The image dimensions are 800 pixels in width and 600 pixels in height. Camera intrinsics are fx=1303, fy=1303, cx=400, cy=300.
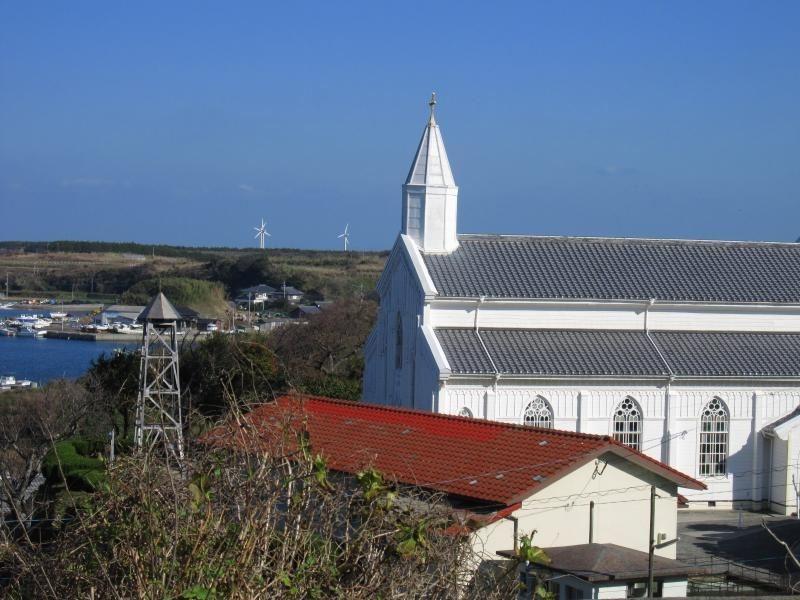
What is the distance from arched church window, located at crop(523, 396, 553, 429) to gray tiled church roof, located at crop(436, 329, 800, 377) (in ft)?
3.04

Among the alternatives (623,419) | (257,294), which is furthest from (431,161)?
(257,294)

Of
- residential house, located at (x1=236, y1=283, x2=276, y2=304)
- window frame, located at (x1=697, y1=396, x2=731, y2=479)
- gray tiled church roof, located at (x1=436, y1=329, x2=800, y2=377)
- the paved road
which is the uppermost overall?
residential house, located at (x1=236, y1=283, x2=276, y2=304)

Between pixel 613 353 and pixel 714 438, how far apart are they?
410cm

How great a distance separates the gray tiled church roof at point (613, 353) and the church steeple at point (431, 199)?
3.63m

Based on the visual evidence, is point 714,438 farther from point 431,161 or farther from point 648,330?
point 431,161

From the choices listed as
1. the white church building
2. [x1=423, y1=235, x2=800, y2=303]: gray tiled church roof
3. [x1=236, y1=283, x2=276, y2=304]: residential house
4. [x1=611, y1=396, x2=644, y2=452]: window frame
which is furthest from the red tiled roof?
[x1=236, y1=283, x2=276, y2=304]: residential house

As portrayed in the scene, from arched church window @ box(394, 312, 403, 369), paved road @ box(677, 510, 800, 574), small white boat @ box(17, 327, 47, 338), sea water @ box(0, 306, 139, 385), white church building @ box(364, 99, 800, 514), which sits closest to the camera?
paved road @ box(677, 510, 800, 574)

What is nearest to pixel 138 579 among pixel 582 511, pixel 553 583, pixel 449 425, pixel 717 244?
pixel 553 583

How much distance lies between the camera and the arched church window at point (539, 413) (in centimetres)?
3838

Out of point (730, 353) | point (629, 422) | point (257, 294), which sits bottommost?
point (629, 422)

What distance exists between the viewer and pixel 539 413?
126ft

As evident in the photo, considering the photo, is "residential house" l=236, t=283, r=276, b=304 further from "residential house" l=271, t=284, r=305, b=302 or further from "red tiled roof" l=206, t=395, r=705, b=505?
"red tiled roof" l=206, t=395, r=705, b=505

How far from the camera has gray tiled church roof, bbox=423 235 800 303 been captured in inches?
1591

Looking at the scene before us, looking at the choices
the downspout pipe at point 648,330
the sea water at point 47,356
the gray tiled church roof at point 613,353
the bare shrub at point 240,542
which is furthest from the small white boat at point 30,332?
→ the bare shrub at point 240,542
